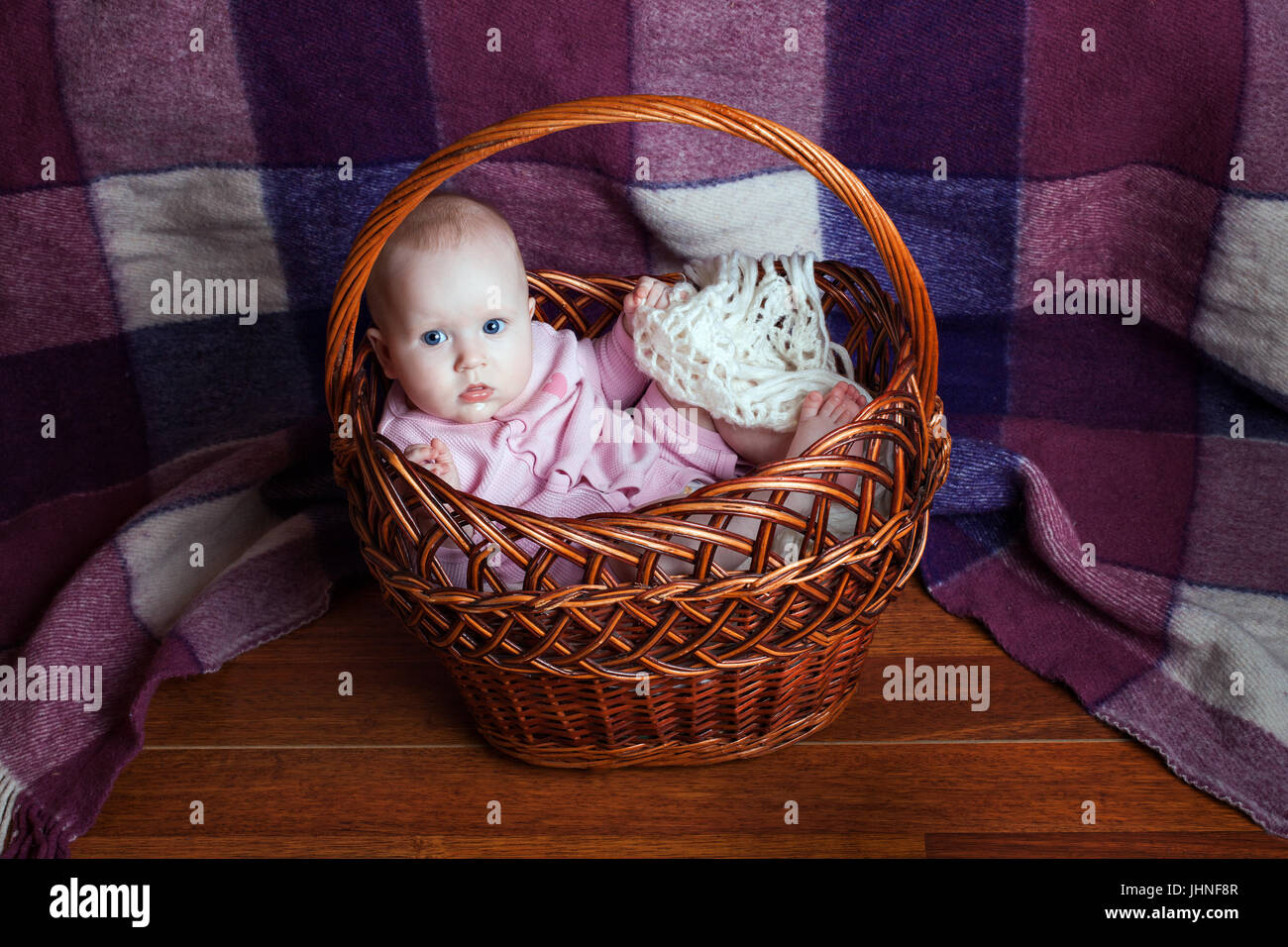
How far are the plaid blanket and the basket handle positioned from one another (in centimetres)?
38

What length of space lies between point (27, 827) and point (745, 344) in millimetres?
858

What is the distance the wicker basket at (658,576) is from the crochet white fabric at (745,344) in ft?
0.36

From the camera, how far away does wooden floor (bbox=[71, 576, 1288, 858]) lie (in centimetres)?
112

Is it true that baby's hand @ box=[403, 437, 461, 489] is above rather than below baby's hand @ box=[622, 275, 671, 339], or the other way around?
below

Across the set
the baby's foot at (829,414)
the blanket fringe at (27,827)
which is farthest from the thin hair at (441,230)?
the blanket fringe at (27,827)

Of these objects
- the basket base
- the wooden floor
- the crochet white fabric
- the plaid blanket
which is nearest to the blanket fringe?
the wooden floor

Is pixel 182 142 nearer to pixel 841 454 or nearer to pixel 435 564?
pixel 435 564

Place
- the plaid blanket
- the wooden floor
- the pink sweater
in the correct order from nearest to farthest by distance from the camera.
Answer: the wooden floor < the pink sweater < the plaid blanket

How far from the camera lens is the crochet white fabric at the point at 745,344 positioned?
4.11 feet

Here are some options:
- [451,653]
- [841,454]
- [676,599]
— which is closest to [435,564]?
[451,653]

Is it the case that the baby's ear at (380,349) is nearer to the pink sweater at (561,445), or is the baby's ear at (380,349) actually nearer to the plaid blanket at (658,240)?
the pink sweater at (561,445)

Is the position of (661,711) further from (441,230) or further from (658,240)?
(658,240)

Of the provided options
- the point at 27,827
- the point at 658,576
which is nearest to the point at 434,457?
the point at 658,576

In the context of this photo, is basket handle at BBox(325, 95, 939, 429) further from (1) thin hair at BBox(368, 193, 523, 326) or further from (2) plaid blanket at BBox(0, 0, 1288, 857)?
(2) plaid blanket at BBox(0, 0, 1288, 857)
